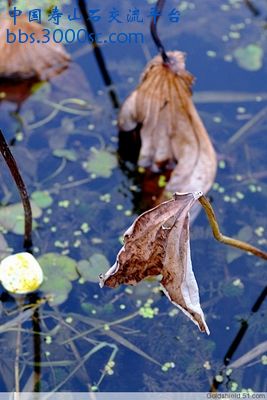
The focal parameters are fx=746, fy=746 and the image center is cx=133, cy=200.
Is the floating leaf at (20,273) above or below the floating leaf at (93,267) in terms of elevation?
above

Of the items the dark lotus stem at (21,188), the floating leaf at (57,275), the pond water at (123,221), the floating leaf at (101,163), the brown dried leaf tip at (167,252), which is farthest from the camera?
the floating leaf at (101,163)

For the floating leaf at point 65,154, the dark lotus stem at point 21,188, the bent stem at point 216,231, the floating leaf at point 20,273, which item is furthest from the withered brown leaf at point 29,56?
the bent stem at point 216,231

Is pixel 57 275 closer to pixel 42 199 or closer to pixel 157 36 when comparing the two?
pixel 42 199

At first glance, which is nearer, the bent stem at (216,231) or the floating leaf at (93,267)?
the bent stem at (216,231)

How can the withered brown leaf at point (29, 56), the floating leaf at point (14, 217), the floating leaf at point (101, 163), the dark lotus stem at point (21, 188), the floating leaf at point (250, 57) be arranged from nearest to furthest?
the dark lotus stem at point (21, 188)
the floating leaf at point (14, 217)
the floating leaf at point (101, 163)
the withered brown leaf at point (29, 56)
the floating leaf at point (250, 57)

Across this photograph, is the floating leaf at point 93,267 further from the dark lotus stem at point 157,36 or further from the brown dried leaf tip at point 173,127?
the dark lotus stem at point 157,36

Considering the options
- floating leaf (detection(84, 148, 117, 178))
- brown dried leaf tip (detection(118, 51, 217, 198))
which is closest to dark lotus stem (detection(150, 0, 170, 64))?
brown dried leaf tip (detection(118, 51, 217, 198))
